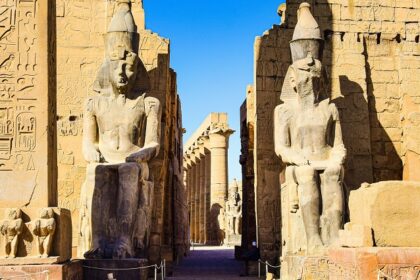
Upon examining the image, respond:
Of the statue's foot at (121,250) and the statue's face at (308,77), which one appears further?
the statue's face at (308,77)

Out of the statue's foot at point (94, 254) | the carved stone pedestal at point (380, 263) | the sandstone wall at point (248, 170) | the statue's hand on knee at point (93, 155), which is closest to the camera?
the carved stone pedestal at point (380, 263)

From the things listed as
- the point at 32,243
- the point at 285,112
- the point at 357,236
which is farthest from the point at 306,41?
the point at 32,243

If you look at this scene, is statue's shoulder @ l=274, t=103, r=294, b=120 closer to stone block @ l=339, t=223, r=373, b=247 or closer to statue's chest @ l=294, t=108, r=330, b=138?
statue's chest @ l=294, t=108, r=330, b=138

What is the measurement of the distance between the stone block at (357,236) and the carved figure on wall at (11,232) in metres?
2.95

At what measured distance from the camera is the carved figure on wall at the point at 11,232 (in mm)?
6738

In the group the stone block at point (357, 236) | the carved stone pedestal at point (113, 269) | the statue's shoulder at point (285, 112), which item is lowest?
the carved stone pedestal at point (113, 269)

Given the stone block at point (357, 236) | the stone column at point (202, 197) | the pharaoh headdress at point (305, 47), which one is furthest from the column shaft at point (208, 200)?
the stone block at point (357, 236)

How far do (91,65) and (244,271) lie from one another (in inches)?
157

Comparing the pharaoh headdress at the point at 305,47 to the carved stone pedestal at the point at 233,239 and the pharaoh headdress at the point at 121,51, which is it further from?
the carved stone pedestal at the point at 233,239

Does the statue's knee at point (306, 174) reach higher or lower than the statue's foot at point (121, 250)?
higher

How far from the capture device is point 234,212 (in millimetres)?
24891

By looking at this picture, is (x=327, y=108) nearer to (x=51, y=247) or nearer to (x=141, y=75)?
(x=141, y=75)

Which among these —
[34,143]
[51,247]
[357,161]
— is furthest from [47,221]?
[357,161]

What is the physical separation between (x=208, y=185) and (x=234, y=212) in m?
6.01
